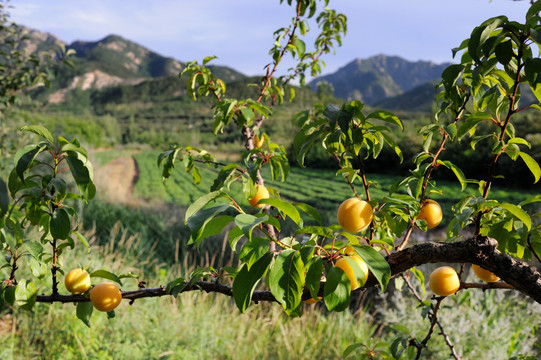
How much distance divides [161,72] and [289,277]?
53571 mm

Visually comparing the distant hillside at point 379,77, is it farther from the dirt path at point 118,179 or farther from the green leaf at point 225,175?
the green leaf at point 225,175

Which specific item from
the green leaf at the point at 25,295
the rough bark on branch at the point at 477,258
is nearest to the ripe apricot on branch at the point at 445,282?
the rough bark on branch at the point at 477,258

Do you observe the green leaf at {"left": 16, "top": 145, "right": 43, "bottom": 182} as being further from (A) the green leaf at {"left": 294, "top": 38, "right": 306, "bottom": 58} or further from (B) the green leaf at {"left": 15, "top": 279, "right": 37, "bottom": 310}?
(A) the green leaf at {"left": 294, "top": 38, "right": 306, "bottom": 58}

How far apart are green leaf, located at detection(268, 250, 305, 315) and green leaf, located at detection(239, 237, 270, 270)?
22 millimetres

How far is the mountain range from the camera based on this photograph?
114ft

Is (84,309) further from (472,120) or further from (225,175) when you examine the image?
(472,120)

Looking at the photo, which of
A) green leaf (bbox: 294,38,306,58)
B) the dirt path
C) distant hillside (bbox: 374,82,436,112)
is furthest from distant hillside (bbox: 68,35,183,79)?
green leaf (bbox: 294,38,306,58)

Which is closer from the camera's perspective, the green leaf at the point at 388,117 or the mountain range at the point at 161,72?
the green leaf at the point at 388,117

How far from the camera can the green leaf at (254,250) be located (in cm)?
45

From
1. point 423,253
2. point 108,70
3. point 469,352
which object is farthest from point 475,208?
point 108,70

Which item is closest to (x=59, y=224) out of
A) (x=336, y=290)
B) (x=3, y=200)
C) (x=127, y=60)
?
(x=3, y=200)

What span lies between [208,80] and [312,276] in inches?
38.9

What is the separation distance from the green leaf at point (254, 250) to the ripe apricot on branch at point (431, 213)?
1.36 feet

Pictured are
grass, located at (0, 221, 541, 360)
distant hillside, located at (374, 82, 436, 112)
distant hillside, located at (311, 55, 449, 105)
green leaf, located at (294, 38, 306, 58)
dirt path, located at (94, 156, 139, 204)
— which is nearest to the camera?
green leaf, located at (294, 38, 306, 58)
